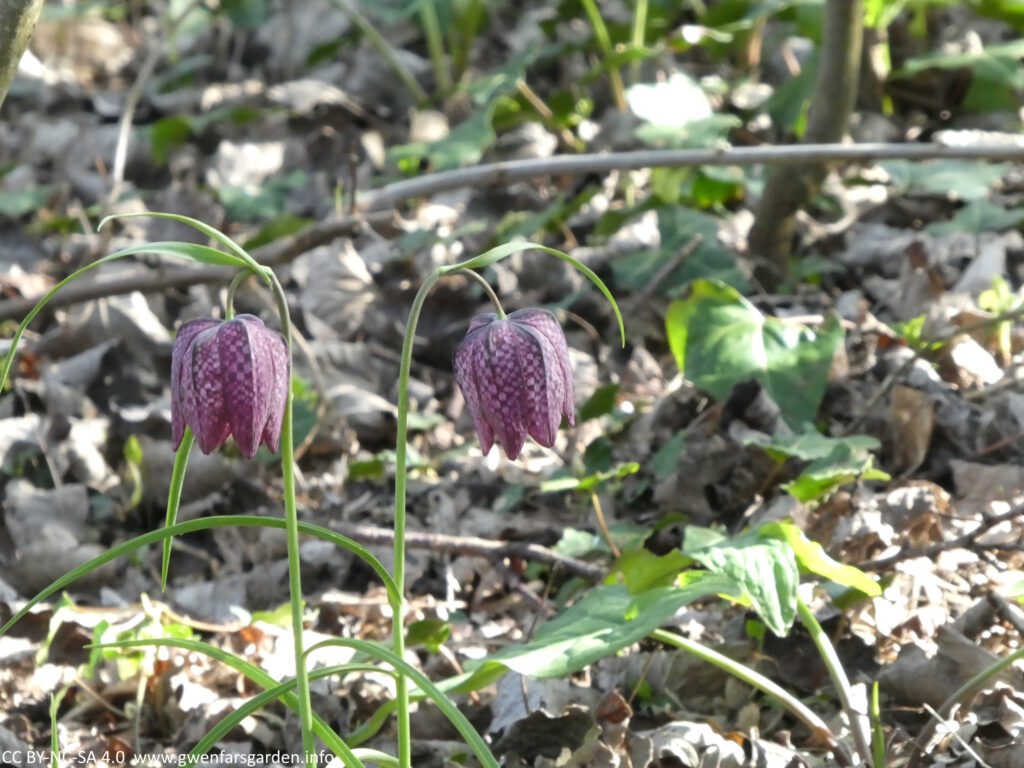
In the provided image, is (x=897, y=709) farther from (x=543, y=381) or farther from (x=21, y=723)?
(x=21, y=723)

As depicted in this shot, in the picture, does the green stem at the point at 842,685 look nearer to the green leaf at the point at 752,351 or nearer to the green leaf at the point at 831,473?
the green leaf at the point at 831,473

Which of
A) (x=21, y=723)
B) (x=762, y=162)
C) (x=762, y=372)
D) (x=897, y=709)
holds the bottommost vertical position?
(x=21, y=723)

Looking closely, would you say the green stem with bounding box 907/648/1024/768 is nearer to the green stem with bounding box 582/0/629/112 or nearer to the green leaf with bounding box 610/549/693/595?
the green leaf with bounding box 610/549/693/595

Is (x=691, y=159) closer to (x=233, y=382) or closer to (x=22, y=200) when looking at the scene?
(x=233, y=382)

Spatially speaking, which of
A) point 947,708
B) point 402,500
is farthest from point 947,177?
point 402,500

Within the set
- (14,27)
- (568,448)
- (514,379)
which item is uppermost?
(14,27)

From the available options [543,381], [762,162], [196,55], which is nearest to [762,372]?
[762,162]
